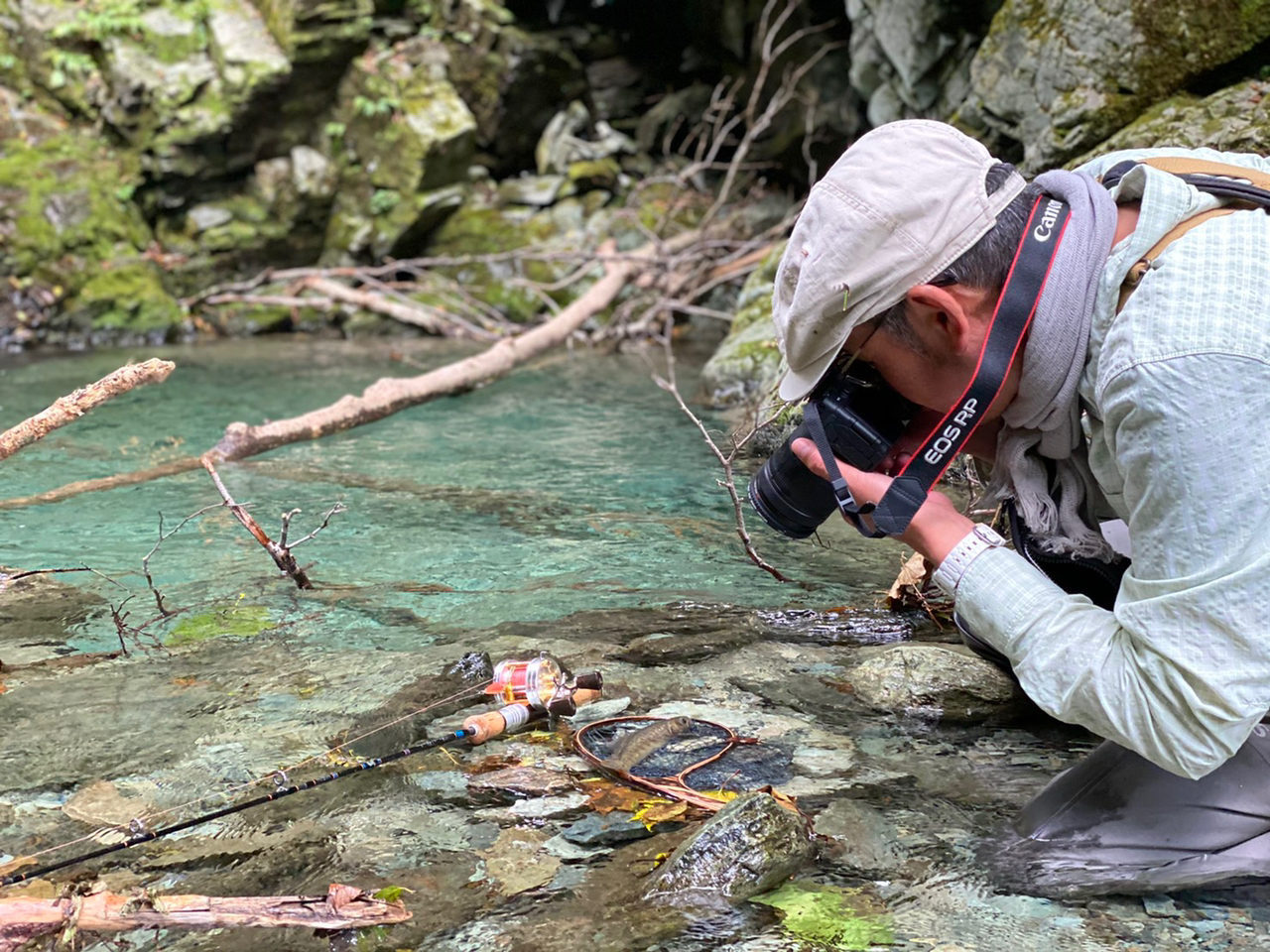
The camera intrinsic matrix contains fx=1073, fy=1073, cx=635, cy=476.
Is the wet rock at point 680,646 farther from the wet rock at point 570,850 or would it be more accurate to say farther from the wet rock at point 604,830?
the wet rock at point 570,850

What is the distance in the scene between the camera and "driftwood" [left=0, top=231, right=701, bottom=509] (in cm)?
491

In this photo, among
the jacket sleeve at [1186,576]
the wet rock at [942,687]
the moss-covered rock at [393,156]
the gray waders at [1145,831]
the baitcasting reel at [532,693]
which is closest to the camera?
the jacket sleeve at [1186,576]

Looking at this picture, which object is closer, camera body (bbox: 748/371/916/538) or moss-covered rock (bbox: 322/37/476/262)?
camera body (bbox: 748/371/916/538)

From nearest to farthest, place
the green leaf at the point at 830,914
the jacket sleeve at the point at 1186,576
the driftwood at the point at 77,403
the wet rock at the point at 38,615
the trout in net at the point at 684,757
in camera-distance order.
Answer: the jacket sleeve at the point at 1186,576
the green leaf at the point at 830,914
the trout in net at the point at 684,757
the driftwood at the point at 77,403
the wet rock at the point at 38,615

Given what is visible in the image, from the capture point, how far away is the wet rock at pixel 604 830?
209 centimetres

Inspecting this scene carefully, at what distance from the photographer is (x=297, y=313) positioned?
12.1m

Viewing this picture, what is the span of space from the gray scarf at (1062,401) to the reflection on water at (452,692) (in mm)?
617

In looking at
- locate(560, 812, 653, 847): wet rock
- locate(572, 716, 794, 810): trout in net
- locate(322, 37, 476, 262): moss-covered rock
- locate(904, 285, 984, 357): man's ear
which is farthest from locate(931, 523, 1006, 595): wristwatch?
locate(322, 37, 476, 262): moss-covered rock

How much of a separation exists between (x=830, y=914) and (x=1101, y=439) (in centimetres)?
93

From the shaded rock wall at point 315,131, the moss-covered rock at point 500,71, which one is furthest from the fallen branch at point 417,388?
the moss-covered rock at point 500,71

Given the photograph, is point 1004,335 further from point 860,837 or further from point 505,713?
point 505,713

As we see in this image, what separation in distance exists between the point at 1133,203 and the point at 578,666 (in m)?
1.76

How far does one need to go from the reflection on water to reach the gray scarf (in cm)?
62

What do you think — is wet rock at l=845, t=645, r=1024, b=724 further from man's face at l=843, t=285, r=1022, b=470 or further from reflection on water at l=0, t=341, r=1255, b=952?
man's face at l=843, t=285, r=1022, b=470
